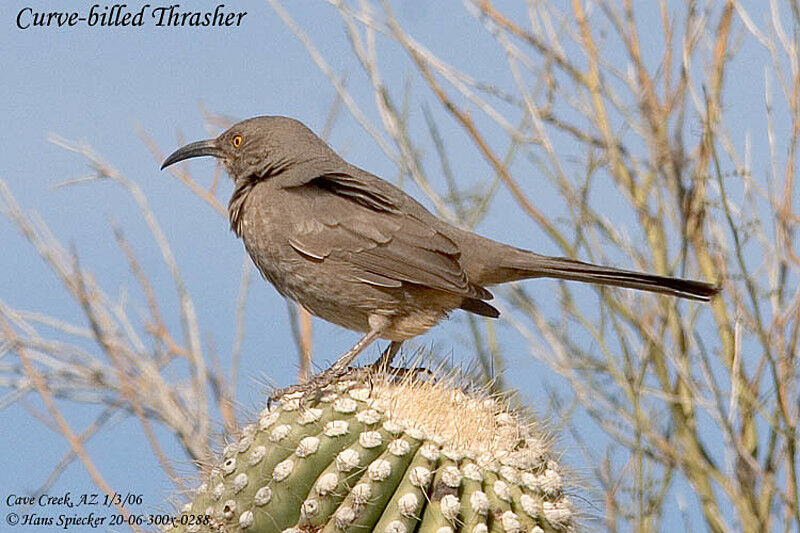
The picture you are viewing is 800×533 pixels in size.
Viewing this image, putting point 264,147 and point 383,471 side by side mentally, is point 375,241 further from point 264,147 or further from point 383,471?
point 383,471

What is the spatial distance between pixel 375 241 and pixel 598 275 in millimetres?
768

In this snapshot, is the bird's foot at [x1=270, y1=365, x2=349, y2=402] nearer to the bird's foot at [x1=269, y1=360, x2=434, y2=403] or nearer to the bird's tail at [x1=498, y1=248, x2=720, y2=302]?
the bird's foot at [x1=269, y1=360, x2=434, y2=403]

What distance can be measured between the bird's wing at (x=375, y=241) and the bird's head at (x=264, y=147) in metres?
0.38

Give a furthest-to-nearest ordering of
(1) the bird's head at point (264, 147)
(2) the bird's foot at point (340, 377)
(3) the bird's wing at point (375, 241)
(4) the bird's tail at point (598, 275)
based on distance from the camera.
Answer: (1) the bird's head at point (264, 147) < (4) the bird's tail at point (598, 275) < (3) the bird's wing at point (375, 241) < (2) the bird's foot at point (340, 377)

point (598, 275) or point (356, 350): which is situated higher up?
point (598, 275)

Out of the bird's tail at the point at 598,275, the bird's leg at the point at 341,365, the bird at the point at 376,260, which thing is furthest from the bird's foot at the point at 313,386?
the bird's tail at the point at 598,275

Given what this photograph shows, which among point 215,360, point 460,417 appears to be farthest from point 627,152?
point 460,417

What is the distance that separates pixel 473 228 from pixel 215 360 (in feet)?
3.88

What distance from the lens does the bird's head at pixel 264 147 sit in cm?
430

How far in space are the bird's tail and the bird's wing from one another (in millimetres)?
209

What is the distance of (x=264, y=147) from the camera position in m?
4.42

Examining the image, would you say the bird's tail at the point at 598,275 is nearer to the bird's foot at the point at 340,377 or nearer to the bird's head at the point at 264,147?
the bird's head at the point at 264,147

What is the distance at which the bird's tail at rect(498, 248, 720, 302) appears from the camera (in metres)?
3.92

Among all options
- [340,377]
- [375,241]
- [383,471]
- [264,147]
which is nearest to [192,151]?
[264,147]
